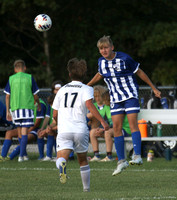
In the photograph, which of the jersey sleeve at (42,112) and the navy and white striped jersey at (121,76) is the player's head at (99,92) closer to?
the jersey sleeve at (42,112)

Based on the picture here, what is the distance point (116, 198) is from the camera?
7.91 m

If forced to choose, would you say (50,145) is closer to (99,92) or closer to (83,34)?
(99,92)

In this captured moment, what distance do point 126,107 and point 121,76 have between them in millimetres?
491

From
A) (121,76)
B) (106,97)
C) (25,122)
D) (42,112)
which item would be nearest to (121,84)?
(121,76)

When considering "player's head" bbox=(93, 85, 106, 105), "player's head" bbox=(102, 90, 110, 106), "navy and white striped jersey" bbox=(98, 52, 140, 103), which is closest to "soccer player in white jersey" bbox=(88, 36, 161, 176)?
"navy and white striped jersey" bbox=(98, 52, 140, 103)

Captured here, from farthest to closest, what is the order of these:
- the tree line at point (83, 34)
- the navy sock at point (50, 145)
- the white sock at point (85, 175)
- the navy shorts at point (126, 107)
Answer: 1. the tree line at point (83, 34)
2. the navy sock at point (50, 145)
3. the navy shorts at point (126, 107)
4. the white sock at point (85, 175)

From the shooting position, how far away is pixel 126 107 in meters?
10.3

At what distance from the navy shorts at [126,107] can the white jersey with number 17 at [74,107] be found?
185 centimetres

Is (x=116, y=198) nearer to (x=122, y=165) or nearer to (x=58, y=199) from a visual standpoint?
(x=58, y=199)

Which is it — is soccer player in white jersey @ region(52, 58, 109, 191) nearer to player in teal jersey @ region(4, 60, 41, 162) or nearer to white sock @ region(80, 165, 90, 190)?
white sock @ region(80, 165, 90, 190)

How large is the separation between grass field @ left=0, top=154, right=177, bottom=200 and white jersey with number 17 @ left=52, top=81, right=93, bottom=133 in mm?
842

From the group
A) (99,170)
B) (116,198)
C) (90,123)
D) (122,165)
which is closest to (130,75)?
(122,165)

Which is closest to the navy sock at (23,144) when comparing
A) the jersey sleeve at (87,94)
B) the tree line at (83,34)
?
the jersey sleeve at (87,94)

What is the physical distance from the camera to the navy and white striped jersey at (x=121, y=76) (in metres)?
10.3
